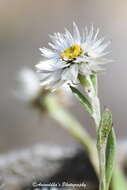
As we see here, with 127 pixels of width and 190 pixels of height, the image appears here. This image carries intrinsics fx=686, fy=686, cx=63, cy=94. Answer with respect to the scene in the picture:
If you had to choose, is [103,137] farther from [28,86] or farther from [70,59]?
[28,86]

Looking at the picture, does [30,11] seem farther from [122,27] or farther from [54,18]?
[122,27]

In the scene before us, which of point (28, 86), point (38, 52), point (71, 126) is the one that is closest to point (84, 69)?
point (71, 126)

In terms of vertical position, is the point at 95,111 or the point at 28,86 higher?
the point at 28,86

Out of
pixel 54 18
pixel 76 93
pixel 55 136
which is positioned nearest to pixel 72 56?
pixel 76 93

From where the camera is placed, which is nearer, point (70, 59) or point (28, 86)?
point (70, 59)

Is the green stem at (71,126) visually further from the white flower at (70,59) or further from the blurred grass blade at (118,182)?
the white flower at (70,59)

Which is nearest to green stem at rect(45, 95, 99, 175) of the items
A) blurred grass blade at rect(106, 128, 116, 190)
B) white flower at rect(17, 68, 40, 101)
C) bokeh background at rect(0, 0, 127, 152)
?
white flower at rect(17, 68, 40, 101)
